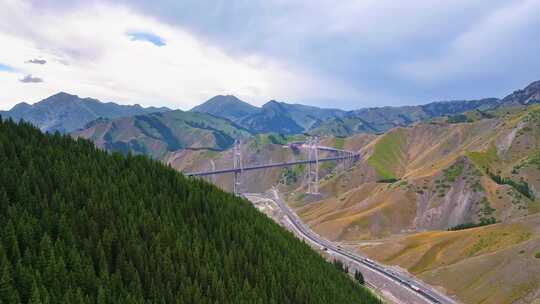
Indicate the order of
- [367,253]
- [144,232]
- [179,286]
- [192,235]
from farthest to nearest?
[367,253], [192,235], [144,232], [179,286]

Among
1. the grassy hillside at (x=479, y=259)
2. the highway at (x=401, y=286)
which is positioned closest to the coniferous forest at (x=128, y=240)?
the highway at (x=401, y=286)

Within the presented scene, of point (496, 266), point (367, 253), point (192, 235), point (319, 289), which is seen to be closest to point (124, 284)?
point (192, 235)

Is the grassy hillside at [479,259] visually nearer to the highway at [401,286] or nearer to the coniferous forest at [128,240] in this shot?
the highway at [401,286]

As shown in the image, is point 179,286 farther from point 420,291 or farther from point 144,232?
point 420,291

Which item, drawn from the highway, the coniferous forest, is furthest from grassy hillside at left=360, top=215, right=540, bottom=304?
the coniferous forest

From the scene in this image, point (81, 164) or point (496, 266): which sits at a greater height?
point (81, 164)

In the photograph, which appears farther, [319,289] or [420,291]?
[420,291]

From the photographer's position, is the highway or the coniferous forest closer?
the coniferous forest

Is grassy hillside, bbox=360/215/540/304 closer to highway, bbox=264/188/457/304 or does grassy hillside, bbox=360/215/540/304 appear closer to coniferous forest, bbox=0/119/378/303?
highway, bbox=264/188/457/304
